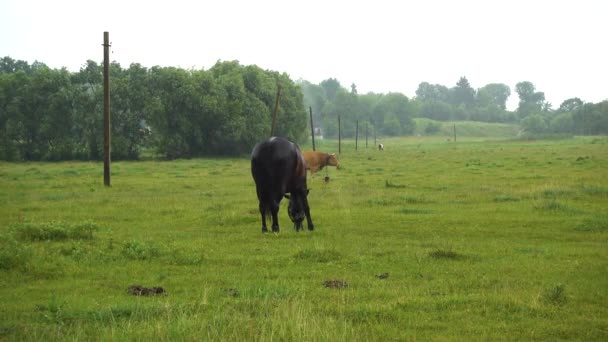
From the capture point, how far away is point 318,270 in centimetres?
1098

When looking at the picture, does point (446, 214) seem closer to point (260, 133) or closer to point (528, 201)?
point (528, 201)

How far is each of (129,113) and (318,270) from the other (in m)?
52.6

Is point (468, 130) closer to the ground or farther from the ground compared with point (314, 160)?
farther from the ground

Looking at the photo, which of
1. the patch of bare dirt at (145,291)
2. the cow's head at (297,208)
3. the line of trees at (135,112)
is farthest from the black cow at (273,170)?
the line of trees at (135,112)

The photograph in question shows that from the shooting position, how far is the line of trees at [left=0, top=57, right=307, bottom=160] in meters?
59.4

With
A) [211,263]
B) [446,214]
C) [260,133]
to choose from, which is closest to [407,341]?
[211,263]

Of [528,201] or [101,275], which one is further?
[528,201]

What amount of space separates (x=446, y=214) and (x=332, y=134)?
5352 inches

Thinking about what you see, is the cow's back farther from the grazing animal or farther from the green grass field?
the grazing animal

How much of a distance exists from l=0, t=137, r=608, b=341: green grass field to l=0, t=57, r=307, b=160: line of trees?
38286 mm

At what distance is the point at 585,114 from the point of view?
450 feet

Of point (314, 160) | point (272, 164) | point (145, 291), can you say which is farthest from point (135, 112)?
point (145, 291)

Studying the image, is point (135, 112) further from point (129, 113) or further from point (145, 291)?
point (145, 291)

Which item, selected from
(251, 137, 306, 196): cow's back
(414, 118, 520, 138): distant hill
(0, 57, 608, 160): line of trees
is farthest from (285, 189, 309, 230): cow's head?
(414, 118, 520, 138): distant hill
